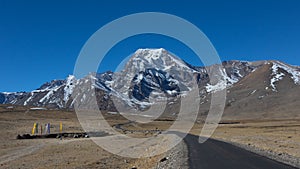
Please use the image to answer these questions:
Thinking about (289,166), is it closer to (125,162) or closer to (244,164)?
(244,164)

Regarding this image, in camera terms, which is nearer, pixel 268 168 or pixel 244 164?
pixel 268 168

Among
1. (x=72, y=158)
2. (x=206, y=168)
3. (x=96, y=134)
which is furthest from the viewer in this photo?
(x=96, y=134)

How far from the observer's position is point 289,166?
26.2 meters

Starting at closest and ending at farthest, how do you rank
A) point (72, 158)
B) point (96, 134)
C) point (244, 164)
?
point (244, 164)
point (72, 158)
point (96, 134)

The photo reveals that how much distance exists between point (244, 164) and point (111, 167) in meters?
12.5

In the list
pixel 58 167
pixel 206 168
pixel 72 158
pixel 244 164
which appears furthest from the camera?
pixel 72 158

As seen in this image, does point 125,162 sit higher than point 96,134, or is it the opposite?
point 96,134

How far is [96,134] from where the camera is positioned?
8888 centimetres

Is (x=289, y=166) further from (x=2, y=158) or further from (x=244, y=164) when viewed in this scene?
(x=2, y=158)

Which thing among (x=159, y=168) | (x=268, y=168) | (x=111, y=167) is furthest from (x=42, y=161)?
(x=268, y=168)

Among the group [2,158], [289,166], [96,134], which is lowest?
[289,166]

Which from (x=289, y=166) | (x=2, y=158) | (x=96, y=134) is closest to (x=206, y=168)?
(x=289, y=166)

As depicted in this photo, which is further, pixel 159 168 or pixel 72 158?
pixel 72 158

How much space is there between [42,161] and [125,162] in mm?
8320
